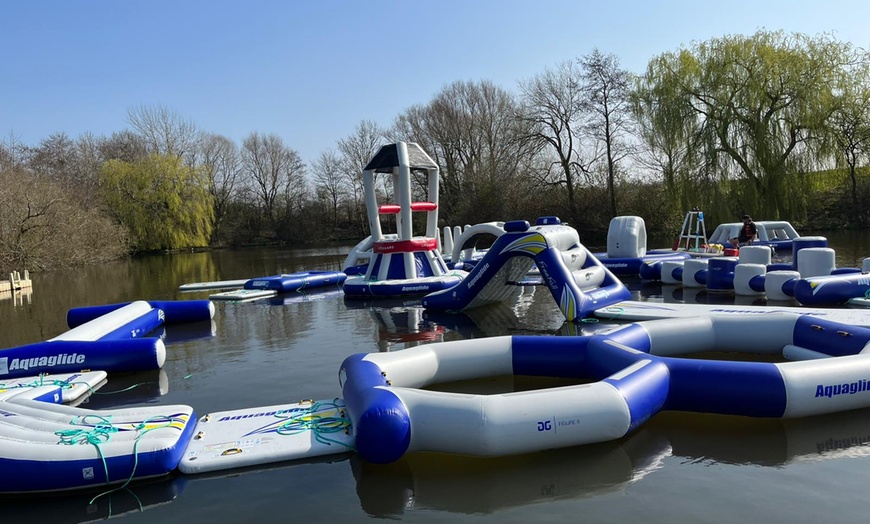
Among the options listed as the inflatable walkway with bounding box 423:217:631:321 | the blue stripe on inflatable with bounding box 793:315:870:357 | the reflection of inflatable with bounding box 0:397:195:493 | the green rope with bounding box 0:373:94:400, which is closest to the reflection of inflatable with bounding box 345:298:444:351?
the inflatable walkway with bounding box 423:217:631:321

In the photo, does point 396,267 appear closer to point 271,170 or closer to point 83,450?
point 83,450

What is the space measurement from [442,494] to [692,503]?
5.04 feet

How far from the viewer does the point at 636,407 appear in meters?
4.77

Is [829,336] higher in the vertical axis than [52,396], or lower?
higher

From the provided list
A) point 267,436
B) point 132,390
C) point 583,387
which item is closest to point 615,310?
point 583,387

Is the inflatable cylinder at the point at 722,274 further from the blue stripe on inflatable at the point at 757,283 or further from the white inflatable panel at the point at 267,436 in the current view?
the white inflatable panel at the point at 267,436

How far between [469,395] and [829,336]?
4006mm

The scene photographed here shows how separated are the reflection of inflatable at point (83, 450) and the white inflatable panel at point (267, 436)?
0.17 meters

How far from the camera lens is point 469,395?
182 inches

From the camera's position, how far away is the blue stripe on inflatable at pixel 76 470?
4.36 metres

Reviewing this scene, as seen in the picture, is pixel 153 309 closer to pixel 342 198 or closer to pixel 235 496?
pixel 235 496

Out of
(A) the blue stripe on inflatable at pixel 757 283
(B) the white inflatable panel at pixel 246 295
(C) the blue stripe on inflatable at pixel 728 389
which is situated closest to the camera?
(C) the blue stripe on inflatable at pixel 728 389

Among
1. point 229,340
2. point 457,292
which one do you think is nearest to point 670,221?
point 457,292

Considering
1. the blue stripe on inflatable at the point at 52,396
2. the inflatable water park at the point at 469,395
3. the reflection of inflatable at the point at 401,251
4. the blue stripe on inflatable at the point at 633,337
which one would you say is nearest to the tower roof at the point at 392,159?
the reflection of inflatable at the point at 401,251
